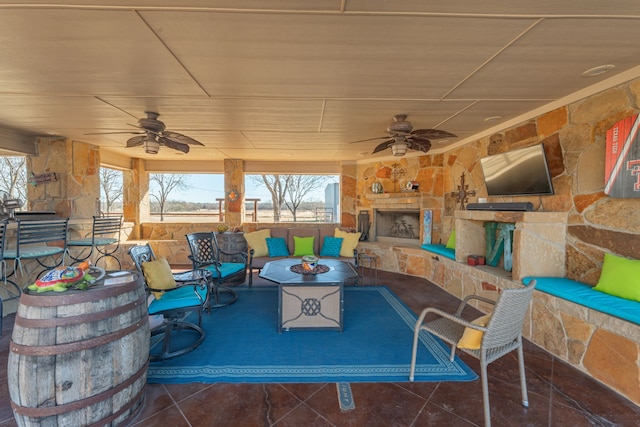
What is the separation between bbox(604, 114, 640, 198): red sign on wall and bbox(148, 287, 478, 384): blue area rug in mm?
1921

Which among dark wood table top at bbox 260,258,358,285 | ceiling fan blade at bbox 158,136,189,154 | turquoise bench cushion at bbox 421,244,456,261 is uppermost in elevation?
ceiling fan blade at bbox 158,136,189,154

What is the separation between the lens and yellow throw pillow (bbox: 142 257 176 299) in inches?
95.3

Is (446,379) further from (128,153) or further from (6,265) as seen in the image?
(128,153)

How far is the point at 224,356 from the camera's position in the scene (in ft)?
7.43

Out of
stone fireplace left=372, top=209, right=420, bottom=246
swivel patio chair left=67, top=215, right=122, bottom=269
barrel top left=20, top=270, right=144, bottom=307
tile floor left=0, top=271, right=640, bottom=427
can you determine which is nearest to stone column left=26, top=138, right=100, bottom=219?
swivel patio chair left=67, top=215, right=122, bottom=269

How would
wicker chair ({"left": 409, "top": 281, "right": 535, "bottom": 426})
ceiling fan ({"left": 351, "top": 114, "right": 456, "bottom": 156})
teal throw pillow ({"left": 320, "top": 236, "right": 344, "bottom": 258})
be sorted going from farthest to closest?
teal throw pillow ({"left": 320, "top": 236, "right": 344, "bottom": 258}) < ceiling fan ({"left": 351, "top": 114, "right": 456, "bottom": 156}) < wicker chair ({"left": 409, "top": 281, "right": 535, "bottom": 426})

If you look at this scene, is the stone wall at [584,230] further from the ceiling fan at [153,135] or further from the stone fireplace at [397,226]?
the ceiling fan at [153,135]

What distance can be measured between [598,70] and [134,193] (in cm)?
752

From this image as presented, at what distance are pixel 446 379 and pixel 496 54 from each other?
2349 mm

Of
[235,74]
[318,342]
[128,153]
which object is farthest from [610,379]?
[128,153]

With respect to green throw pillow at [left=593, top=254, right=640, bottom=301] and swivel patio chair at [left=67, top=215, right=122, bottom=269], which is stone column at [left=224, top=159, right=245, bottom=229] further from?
green throw pillow at [left=593, top=254, right=640, bottom=301]

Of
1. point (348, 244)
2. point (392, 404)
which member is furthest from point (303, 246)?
point (392, 404)

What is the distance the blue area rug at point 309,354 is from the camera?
2008mm

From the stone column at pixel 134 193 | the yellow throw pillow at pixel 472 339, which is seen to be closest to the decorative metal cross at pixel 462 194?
the yellow throw pillow at pixel 472 339
